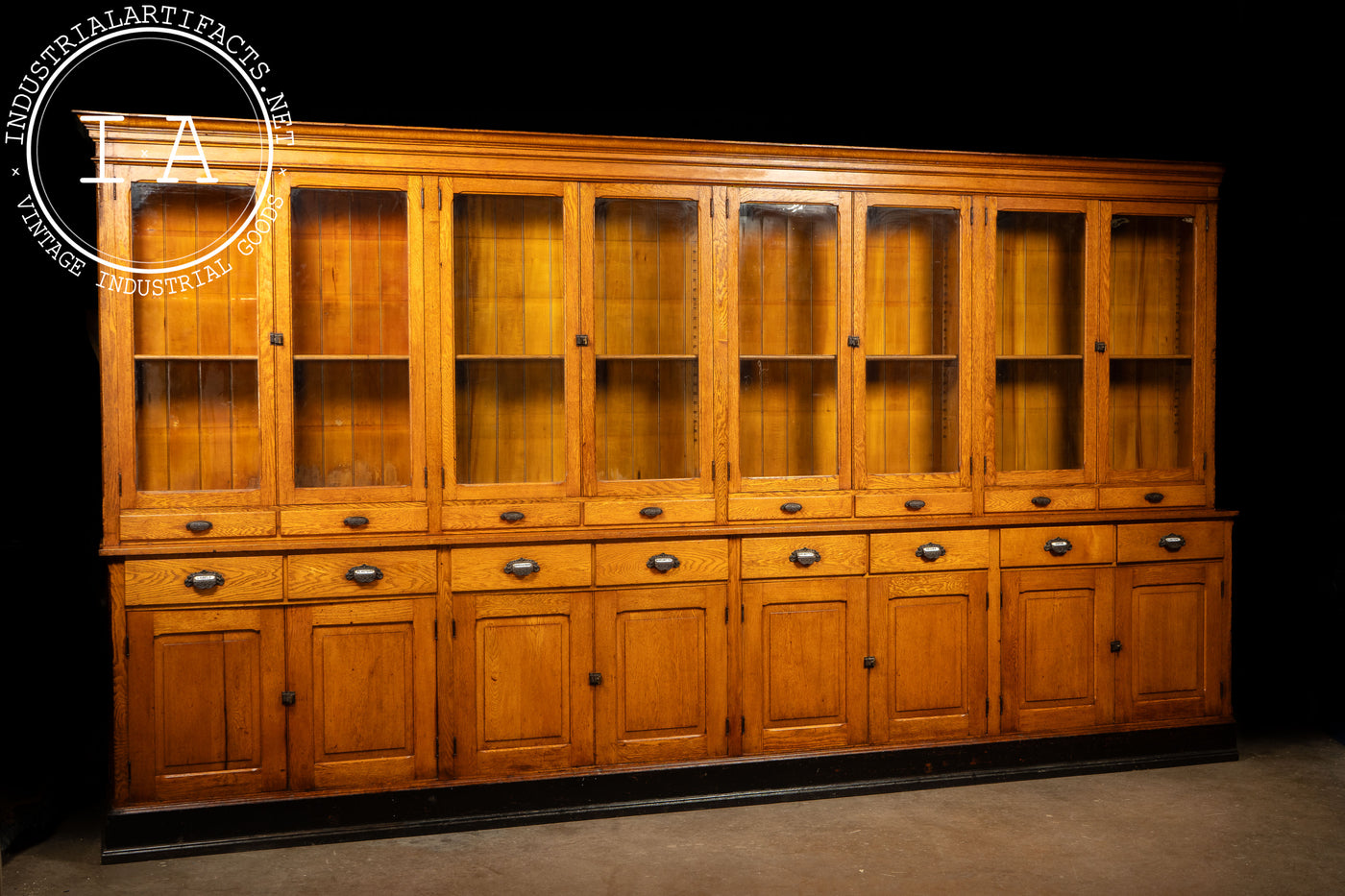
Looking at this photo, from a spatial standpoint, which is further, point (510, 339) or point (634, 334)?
point (634, 334)

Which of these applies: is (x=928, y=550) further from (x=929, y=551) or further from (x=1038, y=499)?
(x=1038, y=499)

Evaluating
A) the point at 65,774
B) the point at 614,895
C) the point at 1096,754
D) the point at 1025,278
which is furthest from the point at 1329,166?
the point at 65,774

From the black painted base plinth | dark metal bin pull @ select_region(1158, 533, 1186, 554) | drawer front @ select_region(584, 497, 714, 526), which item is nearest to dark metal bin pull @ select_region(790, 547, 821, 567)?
drawer front @ select_region(584, 497, 714, 526)

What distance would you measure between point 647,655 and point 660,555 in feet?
1.18

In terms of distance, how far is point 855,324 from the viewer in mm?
4113

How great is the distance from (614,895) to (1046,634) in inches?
79.7

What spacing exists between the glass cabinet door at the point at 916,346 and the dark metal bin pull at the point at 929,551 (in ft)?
0.79

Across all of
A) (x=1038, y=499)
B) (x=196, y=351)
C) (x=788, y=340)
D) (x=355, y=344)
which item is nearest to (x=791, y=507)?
(x=788, y=340)

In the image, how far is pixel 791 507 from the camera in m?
4.07

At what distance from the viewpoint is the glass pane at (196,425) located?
365cm

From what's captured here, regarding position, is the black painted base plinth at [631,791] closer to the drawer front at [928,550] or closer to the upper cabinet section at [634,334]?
the drawer front at [928,550]

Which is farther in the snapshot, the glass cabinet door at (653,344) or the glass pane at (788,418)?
the glass pane at (788,418)

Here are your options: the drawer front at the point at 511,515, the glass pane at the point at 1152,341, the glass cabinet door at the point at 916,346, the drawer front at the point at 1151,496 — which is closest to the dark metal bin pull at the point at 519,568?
the drawer front at the point at 511,515

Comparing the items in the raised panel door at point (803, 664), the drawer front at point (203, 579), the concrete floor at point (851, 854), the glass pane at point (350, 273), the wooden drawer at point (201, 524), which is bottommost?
the concrete floor at point (851, 854)
